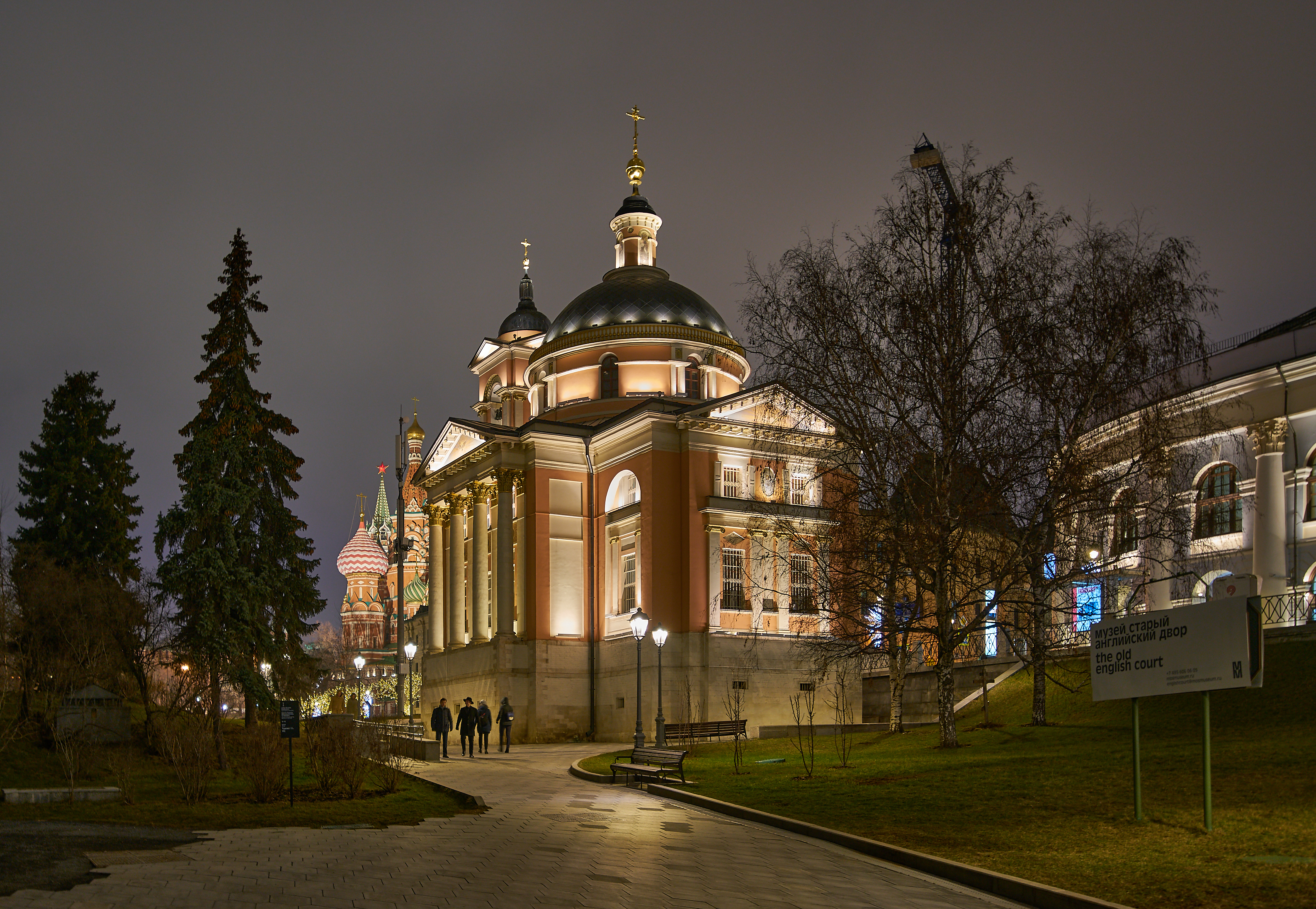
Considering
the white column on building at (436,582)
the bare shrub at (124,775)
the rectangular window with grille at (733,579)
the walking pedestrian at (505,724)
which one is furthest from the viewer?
the white column on building at (436,582)

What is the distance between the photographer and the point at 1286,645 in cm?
2645

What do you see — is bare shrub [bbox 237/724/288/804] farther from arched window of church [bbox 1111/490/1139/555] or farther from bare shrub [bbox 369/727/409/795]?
arched window of church [bbox 1111/490/1139/555]

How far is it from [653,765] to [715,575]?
1943 cm

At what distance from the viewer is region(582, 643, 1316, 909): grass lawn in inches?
488

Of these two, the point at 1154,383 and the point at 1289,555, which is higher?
the point at 1154,383

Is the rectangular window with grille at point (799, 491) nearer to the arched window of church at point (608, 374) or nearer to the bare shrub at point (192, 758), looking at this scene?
the arched window of church at point (608, 374)

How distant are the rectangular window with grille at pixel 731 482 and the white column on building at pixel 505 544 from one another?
28.9ft

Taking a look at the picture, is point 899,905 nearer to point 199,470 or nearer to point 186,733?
point 186,733

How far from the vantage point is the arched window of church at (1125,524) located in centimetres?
2555

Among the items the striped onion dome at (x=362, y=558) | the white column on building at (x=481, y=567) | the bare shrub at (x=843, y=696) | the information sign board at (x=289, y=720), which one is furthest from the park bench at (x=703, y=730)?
the striped onion dome at (x=362, y=558)

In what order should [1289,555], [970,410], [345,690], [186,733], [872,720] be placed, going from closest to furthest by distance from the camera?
1. [186,733]
2. [970,410]
3. [1289,555]
4. [872,720]
5. [345,690]

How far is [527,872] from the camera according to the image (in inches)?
516

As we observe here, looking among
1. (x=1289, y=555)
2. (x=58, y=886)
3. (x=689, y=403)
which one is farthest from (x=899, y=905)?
(x=689, y=403)

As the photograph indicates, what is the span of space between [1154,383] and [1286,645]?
641cm
